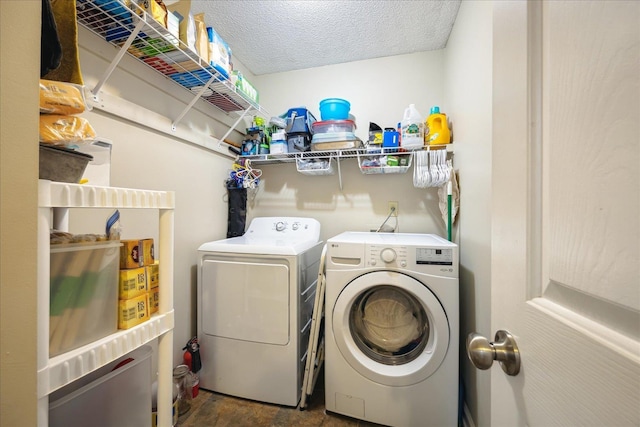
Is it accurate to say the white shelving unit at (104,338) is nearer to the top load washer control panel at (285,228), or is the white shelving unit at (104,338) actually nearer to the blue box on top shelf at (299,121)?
the top load washer control panel at (285,228)

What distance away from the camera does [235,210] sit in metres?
2.02

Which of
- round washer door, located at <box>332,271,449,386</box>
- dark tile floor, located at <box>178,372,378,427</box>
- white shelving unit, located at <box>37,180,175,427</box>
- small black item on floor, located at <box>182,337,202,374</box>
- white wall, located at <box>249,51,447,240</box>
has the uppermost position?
white wall, located at <box>249,51,447,240</box>

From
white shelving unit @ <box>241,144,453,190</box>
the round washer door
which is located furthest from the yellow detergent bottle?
the round washer door

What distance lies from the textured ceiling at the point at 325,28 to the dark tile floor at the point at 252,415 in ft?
8.17

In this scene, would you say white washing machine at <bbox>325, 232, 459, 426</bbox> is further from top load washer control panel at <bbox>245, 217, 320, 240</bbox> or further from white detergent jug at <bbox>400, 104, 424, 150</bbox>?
white detergent jug at <bbox>400, 104, 424, 150</bbox>

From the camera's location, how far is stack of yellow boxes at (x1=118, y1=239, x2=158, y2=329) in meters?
0.68

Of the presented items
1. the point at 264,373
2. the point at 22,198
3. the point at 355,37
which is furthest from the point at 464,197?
the point at 22,198

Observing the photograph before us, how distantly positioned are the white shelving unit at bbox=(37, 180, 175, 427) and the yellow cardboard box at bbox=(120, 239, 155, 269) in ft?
0.14

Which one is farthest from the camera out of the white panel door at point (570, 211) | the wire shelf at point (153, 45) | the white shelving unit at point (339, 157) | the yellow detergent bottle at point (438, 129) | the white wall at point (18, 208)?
the white shelving unit at point (339, 157)

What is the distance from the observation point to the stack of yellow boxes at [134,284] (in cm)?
68

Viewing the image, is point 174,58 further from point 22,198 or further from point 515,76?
point 515,76

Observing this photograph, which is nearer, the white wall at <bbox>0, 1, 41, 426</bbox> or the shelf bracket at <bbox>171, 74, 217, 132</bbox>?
the white wall at <bbox>0, 1, 41, 426</bbox>

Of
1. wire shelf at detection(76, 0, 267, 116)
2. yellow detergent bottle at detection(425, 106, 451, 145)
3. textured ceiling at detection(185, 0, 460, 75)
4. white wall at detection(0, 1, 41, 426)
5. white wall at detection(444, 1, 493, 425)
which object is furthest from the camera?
yellow detergent bottle at detection(425, 106, 451, 145)

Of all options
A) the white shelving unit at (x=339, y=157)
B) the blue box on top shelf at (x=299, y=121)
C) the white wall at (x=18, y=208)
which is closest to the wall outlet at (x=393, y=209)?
the white shelving unit at (x=339, y=157)
